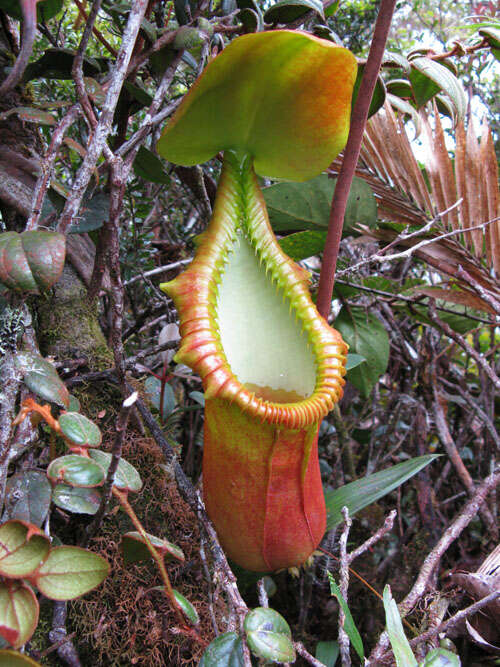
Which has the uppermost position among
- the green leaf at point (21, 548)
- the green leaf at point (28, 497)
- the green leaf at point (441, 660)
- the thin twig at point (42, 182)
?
the thin twig at point (42, 182)

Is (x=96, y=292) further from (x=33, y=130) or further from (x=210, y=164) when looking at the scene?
(x=210, y=164)

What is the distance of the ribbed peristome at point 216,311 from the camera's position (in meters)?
0.76

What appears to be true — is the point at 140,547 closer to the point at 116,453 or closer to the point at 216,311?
the point at 116,453

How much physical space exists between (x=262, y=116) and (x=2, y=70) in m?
0.59

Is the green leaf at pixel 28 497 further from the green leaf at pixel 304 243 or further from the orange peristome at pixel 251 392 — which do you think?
the green leaf at pixel 304 243

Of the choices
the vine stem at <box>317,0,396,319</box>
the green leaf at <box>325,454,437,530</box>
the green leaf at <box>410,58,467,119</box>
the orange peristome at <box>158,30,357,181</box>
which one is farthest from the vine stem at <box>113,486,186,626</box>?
the green leaf at <box>410,58,467,119</box>

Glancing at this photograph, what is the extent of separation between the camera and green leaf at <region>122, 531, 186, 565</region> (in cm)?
73

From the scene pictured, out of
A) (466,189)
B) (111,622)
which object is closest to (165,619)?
(111,622)

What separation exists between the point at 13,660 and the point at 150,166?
0.99m

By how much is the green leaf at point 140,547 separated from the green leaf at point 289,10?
1004 millimetres

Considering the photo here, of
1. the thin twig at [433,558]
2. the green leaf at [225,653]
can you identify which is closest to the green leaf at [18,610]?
the green leaf at [225,653]

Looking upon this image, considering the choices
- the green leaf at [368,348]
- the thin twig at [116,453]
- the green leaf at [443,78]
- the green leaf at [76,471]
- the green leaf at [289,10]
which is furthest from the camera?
the green leaf at [368,348]

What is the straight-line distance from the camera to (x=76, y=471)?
65cm

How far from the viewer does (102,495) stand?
721 mm
